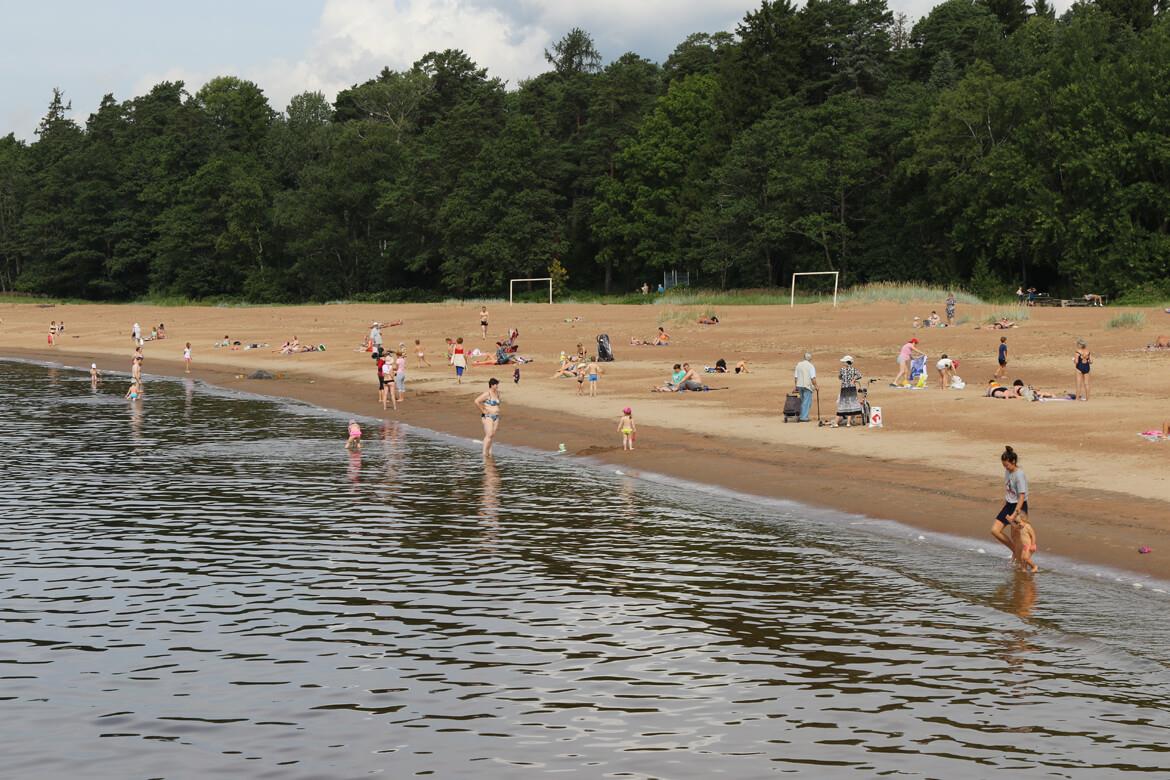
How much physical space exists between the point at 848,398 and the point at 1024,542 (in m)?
13.7

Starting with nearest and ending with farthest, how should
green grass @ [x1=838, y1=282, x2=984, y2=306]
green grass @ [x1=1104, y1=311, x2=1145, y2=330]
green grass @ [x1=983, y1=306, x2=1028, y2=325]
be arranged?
green grass @ [x1=1104, y1=311, x2=1145, y2=330], green grass @ [x1=983, y1=306, x2=1028, y2=325], green grass @ [x1=838, y1=282, x2=984, y2=306]

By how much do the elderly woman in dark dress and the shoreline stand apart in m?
2.84

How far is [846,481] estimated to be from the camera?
80.1 feet

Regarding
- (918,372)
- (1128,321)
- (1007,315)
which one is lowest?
(918,372)

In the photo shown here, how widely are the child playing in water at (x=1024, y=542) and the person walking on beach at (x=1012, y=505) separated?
3cm

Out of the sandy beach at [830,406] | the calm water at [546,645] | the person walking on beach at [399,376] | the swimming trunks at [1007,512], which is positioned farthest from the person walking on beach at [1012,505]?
the person walking on beach at [399,376]

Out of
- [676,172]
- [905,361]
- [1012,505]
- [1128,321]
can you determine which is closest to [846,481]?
[1012,505]

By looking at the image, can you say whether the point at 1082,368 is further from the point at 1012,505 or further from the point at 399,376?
the point at 399,376

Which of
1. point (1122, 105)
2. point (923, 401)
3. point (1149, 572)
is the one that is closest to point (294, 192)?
point (1122, 105)

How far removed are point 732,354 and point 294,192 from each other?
86084mm

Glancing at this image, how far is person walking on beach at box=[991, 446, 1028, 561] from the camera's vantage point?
17422mm

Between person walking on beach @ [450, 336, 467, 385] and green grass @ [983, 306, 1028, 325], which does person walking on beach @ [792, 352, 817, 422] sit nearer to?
person walking on beach @ [450, 336, 467, 385]

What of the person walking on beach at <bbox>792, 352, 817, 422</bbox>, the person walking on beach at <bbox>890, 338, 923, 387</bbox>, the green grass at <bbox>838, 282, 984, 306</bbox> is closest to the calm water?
the person walking on beach at <bbox>792, 352, 817, 422</bbox>

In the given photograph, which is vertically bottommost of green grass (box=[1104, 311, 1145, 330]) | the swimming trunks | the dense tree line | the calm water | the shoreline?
the calm water
